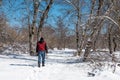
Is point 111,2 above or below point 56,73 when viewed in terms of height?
above

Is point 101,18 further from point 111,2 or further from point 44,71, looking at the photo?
point 44,71

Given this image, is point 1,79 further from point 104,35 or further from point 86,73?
point 104,35

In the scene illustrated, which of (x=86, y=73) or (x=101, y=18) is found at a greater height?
(x=101, y=18)

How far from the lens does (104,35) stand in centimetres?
3888

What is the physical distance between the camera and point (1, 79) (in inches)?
634

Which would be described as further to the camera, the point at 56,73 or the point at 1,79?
the point at 56,73

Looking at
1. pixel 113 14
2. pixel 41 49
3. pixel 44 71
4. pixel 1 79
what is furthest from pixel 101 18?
pixel 1 79

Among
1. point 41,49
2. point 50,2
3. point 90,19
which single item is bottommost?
point 41,49

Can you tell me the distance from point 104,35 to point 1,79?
24.3m

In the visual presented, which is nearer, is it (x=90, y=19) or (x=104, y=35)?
(x=90, y=19)

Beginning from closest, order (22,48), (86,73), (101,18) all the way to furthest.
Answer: (86,73)
(101,18)
(22,48)

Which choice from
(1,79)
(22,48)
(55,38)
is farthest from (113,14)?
(55,38)

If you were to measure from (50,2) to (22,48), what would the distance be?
34.6 ft

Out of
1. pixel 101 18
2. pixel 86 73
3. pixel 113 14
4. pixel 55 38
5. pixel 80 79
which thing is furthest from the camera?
pixel 55 38
